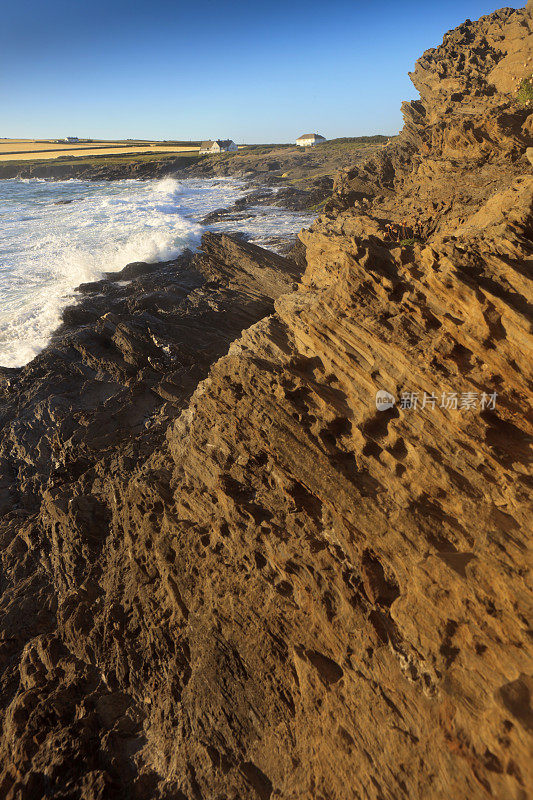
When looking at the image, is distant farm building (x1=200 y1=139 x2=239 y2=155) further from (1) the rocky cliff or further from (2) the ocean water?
(1) the rocky cliff

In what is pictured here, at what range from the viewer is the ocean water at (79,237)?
3394cm

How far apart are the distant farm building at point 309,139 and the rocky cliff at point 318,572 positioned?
542 ft

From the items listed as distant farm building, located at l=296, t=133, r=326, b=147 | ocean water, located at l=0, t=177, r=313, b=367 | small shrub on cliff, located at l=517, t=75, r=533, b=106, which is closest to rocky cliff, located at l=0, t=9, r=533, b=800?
ocean water, located at l=0, t=177, r=313, b=367

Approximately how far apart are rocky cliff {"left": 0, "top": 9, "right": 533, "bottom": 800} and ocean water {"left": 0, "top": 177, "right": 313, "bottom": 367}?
75.6 feet

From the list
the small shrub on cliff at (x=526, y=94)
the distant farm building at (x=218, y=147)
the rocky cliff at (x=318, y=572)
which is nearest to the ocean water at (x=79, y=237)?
the rocky cliff at (x=318, y=572)

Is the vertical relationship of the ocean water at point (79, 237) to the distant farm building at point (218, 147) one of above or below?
below

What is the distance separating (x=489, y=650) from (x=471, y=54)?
71054 millimetres

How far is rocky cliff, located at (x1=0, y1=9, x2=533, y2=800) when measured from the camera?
23.1ft

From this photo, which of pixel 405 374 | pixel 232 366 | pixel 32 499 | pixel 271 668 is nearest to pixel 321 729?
pixel 271 668

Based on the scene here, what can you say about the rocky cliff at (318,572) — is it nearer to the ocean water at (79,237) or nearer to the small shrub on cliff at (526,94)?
the ocean water at (79,237)

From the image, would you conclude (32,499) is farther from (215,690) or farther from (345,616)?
(345,616)

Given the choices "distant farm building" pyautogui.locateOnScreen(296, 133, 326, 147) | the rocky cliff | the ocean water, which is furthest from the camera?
"distant farm building" pyautogui.locateOnScreen(296, 133, 326, 147)

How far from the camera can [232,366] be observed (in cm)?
1121

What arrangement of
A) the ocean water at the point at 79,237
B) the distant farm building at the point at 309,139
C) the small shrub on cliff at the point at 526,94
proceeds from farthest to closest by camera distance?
the distant farm building at the point at 309,139 → the ocean water at the point at 79,237 → the small shrub on cliff at the point at 526,94
